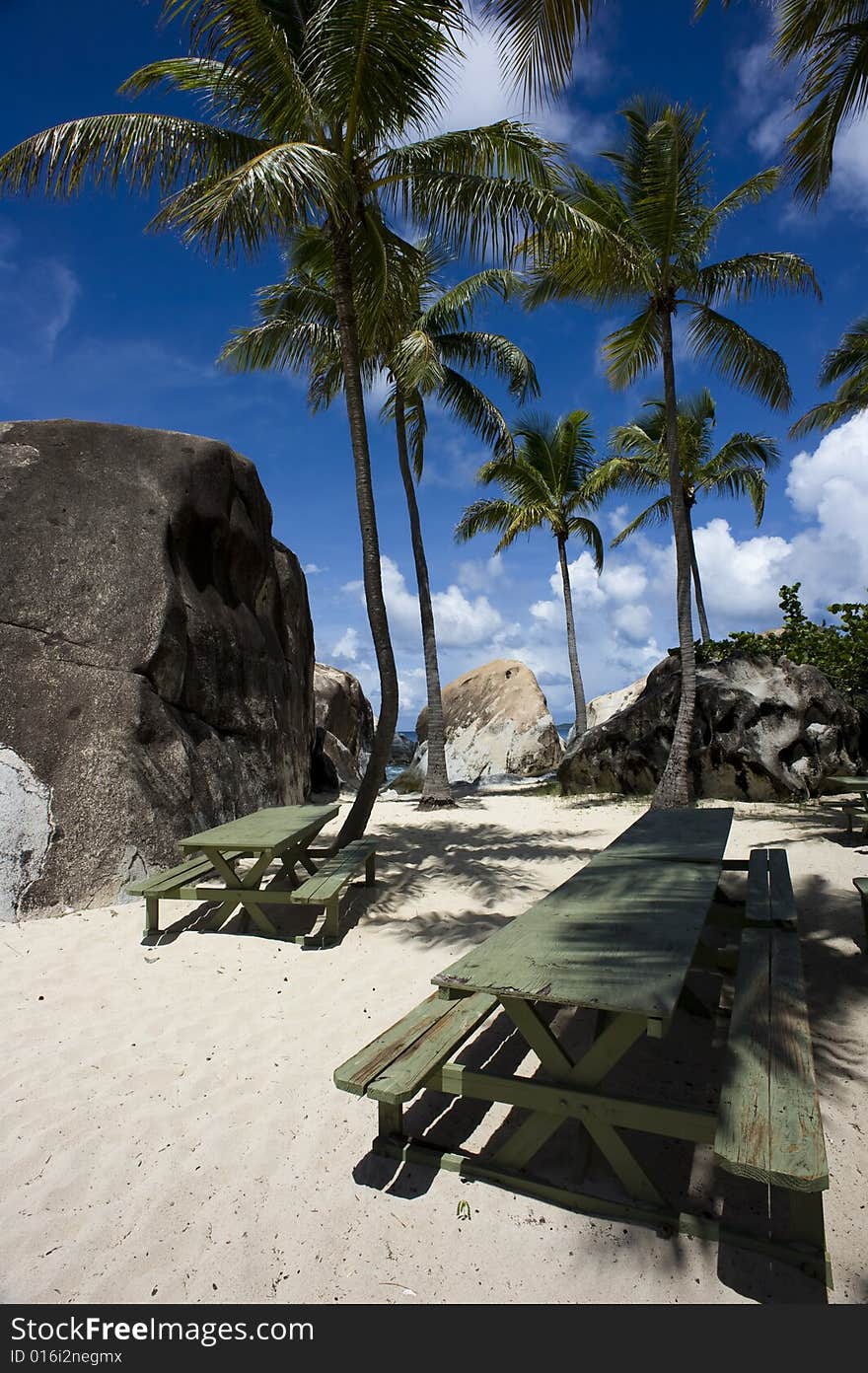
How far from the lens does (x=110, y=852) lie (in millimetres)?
6160

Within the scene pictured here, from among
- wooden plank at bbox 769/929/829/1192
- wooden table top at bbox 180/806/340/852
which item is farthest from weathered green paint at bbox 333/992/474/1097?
wooden table top at bbox 180/806/340/852

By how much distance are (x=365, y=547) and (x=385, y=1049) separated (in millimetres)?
5940

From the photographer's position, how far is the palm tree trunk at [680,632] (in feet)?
33.2

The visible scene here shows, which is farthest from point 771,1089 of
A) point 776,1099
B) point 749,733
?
point 749,733

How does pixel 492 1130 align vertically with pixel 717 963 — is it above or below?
below

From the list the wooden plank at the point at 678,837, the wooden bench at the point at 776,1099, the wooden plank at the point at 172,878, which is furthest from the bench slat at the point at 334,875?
the wooden bench at the point at 776,1099

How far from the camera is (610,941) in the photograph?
2.66 metres

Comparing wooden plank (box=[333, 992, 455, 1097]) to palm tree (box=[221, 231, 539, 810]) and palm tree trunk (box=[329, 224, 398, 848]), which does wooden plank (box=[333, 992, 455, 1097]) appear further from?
palm tree (box=[221, 231, 539, 810])

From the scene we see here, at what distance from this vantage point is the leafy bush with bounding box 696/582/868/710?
1030cm

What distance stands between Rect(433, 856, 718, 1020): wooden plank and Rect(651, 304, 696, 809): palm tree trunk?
6.84 metres

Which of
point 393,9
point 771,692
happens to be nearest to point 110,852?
point 393,9

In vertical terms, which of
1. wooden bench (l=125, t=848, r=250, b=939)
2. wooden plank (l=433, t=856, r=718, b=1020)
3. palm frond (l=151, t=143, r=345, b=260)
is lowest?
wooden bench (l=125, t=848, r=250, b=939)
